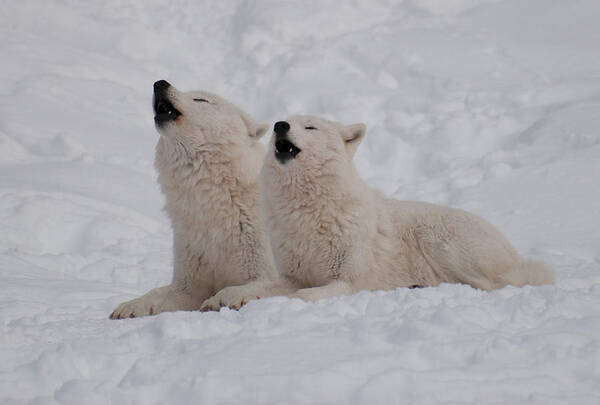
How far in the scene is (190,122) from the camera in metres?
5.19

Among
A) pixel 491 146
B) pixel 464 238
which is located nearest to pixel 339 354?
pixel 464 238

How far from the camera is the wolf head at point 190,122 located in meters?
5.18

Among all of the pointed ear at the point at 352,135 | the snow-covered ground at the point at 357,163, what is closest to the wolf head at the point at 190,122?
the pointed ear at the point at 352,135

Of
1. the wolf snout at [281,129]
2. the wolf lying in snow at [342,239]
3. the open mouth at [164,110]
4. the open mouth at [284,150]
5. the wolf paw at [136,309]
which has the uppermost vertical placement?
the open mouth at [164,110]

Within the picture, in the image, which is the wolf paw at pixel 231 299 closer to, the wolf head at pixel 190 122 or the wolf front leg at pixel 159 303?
the wolf front leg at pixel 159 303

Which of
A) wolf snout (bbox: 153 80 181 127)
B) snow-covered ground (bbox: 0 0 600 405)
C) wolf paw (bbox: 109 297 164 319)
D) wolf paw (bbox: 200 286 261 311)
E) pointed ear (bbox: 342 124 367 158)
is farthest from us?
pointed ear (bbox: 342 124 367 158)

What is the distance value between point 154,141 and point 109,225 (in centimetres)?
356

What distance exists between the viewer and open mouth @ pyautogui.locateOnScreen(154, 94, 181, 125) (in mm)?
5176

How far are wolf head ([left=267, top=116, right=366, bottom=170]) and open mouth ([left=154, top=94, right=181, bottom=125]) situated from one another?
771mm

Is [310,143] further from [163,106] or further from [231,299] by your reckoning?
[231,299]

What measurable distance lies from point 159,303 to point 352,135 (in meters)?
1.82

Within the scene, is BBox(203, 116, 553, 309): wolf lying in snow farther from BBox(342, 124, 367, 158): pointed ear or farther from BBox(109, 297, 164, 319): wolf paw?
BBox(109, 297, 164, 319): wolf paw

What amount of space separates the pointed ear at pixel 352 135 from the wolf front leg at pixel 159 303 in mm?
1522

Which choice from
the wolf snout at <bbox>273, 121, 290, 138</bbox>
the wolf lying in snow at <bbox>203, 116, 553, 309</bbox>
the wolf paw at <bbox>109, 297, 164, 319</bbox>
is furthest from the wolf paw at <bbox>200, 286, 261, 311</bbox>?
the wolf snout at <bbox>273, 121, 290, 138</bbox>
